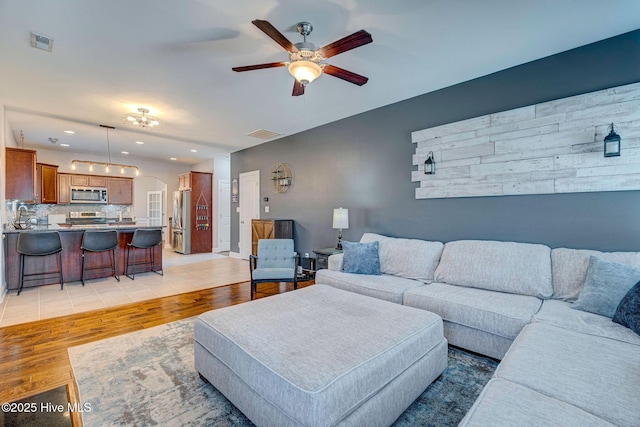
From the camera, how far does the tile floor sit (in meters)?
3.52

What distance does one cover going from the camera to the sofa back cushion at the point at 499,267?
8.52 ft

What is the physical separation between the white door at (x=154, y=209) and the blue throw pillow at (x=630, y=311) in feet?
34.6

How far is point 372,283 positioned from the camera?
3.10 metres

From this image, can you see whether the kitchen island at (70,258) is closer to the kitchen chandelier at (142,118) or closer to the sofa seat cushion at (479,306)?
the kitchen chandelier at (142,118)

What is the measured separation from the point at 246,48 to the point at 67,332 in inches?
132

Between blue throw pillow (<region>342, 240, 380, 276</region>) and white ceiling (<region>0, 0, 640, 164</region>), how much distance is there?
200 cm

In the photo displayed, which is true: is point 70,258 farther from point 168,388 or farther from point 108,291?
point 168,388

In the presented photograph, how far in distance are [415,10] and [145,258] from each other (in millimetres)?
5908

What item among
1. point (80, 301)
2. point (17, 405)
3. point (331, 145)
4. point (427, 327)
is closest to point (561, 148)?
point (427, 327)

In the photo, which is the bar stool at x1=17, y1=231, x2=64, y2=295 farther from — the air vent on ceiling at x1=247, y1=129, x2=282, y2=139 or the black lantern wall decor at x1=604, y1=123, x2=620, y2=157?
the black lantern wall decor at x1=604, y1=123, x2=620, y2=157

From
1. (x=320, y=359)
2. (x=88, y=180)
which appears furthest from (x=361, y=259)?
(x=88, y=180)

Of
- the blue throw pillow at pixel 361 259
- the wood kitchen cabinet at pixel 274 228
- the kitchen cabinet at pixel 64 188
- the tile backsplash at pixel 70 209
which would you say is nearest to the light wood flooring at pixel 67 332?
the wood kitchen cabinet at pixel 274 228

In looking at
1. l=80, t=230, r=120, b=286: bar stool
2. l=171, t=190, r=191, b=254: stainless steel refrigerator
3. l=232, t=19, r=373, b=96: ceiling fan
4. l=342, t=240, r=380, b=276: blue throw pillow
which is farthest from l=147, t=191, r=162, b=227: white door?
l=232, t=19, r=373, b=96: ceiling fan

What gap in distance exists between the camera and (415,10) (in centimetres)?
223
